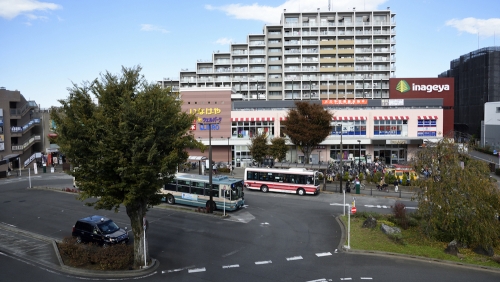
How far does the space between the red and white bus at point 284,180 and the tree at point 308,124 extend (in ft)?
33.9

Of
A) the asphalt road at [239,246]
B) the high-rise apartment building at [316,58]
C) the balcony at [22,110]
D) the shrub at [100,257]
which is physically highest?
the high-rise apartment building at [316,58]

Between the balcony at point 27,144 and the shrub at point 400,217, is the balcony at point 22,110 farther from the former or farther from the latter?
the shrub at point 400,217

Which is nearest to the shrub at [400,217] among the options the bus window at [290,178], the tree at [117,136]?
the bus window at [290,178]

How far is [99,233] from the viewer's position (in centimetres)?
1861

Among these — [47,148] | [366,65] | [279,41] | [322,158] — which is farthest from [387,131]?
[47,148]

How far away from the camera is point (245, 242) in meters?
19.7

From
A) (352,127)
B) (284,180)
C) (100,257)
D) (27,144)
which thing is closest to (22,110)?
(27,144)

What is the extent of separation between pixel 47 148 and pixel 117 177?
48436mm

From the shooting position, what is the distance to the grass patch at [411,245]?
17.0 meters

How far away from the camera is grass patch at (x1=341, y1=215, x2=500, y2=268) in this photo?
55.6 ft

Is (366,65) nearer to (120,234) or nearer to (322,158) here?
(322,158)

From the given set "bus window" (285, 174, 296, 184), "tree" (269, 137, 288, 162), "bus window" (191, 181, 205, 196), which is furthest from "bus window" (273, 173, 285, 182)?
"tree" (269, 137, 288, 162)

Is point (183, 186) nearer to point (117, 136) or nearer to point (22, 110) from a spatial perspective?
point (117, 136)

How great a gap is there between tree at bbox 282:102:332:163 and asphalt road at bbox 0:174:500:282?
14032mm
